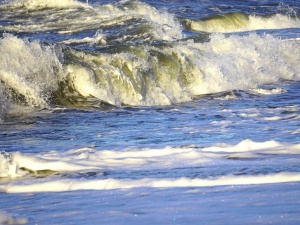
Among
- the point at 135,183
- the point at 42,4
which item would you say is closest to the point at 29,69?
the point at 135,183

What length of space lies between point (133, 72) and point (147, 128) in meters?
3.98

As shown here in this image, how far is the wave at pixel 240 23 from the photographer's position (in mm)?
25983

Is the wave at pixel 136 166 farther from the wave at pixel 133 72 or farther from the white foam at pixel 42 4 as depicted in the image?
the white foam at pixel 42 4

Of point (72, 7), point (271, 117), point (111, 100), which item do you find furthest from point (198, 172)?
point (72, 7)

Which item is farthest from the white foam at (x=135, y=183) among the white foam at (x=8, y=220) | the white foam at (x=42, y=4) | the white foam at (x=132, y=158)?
the white foam at (x=42, y=4)

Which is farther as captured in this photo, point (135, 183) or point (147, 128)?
point (147, 128)

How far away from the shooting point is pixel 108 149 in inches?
309

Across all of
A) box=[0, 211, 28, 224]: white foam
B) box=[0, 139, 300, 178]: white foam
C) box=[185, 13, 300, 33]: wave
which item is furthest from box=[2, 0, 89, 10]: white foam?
box=[0, 211, 28, 224]: white foam

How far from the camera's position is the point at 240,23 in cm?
2700

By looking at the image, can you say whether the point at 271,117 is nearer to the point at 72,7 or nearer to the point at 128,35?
the point at 128,35

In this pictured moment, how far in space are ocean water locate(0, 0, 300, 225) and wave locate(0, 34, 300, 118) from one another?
0.07 ft

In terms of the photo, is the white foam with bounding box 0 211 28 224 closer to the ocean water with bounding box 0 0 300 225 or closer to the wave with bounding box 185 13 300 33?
the ocean water with bounding box 0 0 300 225

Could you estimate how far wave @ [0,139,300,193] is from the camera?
19.9 feet

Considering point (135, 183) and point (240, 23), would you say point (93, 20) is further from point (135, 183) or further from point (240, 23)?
point (135, 183)
